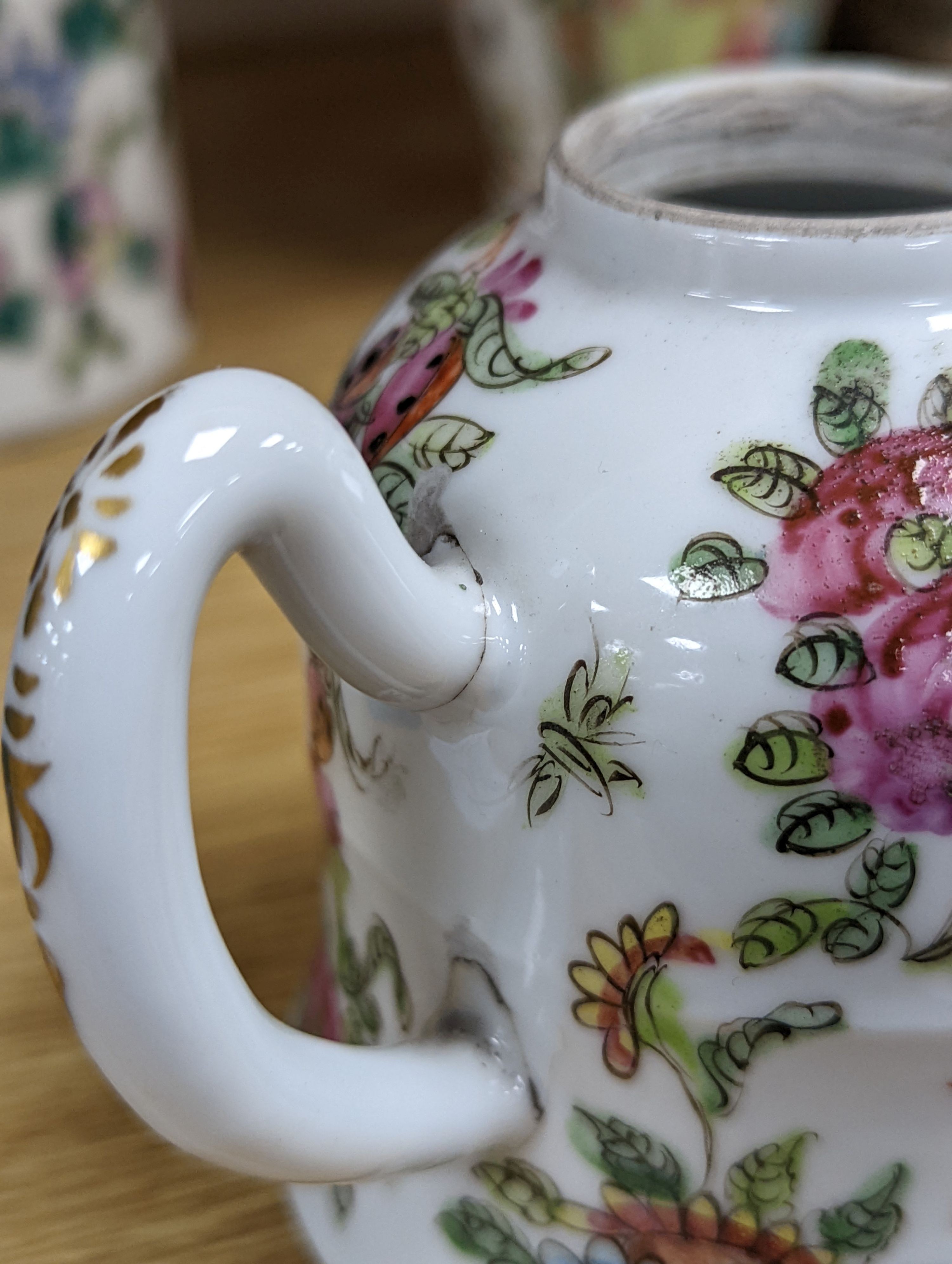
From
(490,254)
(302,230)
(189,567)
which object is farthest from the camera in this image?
(302,230)

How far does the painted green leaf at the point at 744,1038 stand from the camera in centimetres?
30

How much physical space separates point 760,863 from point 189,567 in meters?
0.12

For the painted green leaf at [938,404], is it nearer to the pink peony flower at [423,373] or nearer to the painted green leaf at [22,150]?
the pink peony flower at [423,373]

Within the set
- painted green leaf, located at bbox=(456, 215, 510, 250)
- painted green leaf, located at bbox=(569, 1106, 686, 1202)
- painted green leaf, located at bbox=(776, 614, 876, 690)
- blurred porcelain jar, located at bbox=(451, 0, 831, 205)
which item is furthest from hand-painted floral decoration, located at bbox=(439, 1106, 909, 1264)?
blurred porcelain jar, located at bbox=(451, 0, 831, 205)

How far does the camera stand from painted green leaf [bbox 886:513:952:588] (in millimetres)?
287

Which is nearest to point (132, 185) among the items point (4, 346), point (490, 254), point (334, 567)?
point (4, 346)

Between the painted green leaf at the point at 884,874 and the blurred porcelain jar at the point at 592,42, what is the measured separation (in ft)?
1.71

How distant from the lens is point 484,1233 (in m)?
0.37

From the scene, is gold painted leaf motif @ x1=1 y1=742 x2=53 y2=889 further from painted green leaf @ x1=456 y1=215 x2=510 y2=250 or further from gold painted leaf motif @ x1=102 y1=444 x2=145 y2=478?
painted green leaf @ x1=456 y1=215 x2=510 y2=250

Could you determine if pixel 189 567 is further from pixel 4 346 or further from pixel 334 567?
pixel 4 346

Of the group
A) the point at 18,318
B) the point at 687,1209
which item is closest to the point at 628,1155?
the point at 687,1209

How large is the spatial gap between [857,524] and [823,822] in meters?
0.06

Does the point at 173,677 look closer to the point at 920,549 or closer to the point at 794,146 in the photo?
the point at 920,549

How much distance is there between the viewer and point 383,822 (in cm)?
34
